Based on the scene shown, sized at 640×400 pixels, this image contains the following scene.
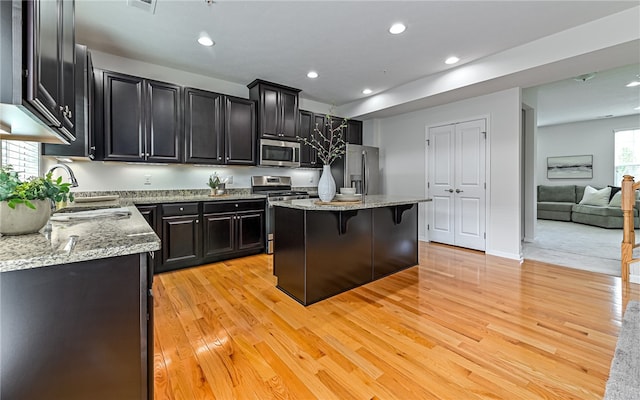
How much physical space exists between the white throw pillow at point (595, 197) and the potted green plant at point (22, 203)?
9.50 metres

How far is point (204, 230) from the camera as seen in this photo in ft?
12.0

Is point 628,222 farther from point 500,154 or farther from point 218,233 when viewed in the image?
point 218,233

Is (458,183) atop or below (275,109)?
below

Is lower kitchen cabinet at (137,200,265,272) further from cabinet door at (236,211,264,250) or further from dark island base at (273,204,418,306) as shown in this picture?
dark island base at (273,204,418,306)

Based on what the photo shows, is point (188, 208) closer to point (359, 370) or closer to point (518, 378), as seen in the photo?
point (359, 370)

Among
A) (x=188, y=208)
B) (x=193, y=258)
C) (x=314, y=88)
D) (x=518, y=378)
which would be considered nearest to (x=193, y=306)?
(x=193, y=258)

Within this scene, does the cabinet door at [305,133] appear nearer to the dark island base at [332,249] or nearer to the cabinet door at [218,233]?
the cabinet door at [218,233]

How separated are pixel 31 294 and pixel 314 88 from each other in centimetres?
463

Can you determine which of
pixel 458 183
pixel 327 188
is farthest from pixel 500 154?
pixel 327 188

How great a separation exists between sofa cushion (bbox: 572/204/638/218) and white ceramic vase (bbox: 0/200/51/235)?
890 centimetres

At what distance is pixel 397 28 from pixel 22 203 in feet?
10.7

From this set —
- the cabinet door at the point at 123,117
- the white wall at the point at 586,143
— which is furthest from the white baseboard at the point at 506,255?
the white wall at the point at 586,143

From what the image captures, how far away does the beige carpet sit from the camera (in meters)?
3.68

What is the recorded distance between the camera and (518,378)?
1586 millimetres
